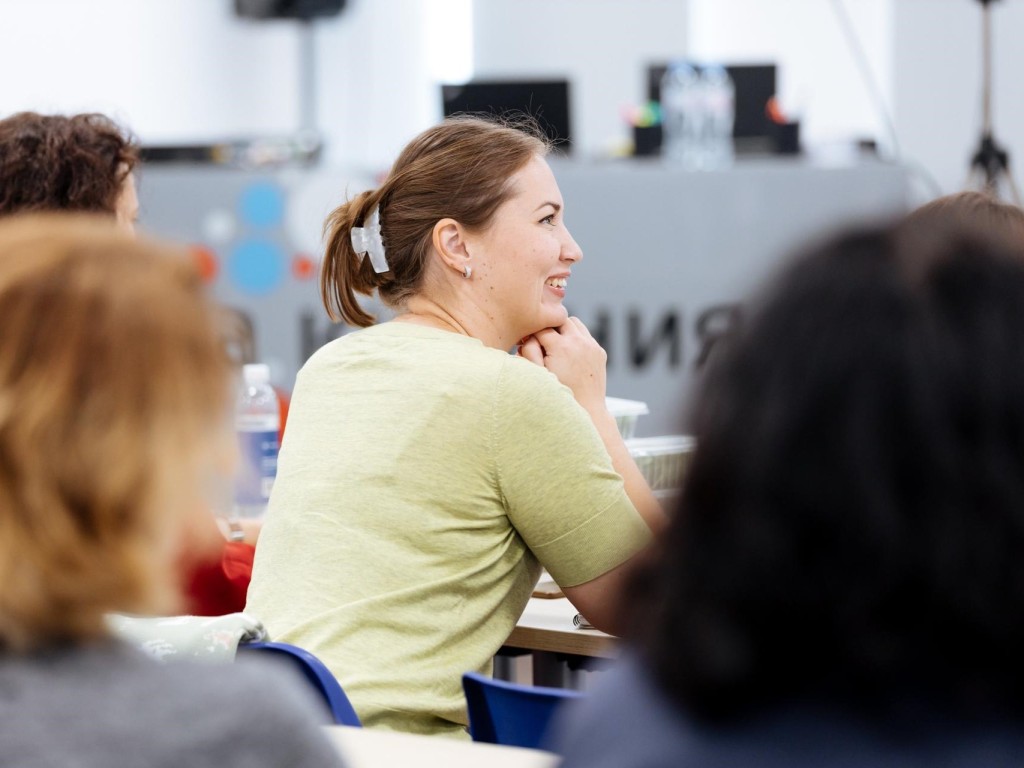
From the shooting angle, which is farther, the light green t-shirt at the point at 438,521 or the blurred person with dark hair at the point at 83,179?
the blurred person with dark hair at the point at 83,179

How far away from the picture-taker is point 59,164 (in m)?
1.90

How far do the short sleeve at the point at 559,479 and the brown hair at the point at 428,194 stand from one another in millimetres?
330

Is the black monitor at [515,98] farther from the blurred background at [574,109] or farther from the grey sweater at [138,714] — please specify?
the grey sweater at [138,714]

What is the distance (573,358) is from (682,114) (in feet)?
10.8

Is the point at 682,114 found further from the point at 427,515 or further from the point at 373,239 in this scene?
the point at 427,515

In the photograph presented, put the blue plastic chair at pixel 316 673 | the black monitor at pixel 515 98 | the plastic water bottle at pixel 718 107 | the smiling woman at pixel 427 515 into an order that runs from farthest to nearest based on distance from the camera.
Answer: the plastic water bottle at pixel 718 107 < the black monitor at pixel 515 98 < the smiling woman at pixel 427 515 < the blue plastic chair at pixel 316 673

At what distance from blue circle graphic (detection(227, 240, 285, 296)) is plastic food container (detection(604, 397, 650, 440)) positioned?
2438 millimetres

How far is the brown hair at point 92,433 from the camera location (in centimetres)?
72

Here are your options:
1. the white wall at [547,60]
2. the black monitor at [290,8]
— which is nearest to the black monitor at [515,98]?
the white wall at [547,60]

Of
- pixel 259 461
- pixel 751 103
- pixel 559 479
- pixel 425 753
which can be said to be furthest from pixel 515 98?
pixel 425 753

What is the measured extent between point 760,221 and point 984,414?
384 cm

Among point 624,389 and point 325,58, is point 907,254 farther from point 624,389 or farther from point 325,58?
point 325,58

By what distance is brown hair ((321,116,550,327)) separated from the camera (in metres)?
1.82

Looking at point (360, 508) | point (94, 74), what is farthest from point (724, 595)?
point (94, 74)
